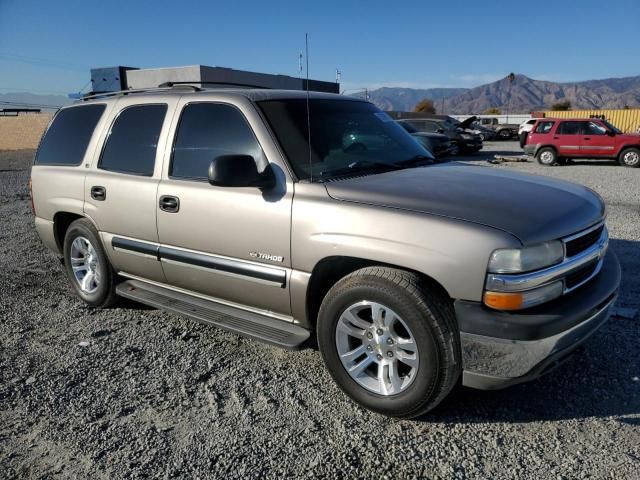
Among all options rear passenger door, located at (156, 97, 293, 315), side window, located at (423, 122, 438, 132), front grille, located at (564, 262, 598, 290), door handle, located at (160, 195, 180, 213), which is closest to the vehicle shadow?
front grille, located at (564, 262, 598, 290)

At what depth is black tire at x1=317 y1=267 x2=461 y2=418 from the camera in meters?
2.64

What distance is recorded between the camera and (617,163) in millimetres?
18516

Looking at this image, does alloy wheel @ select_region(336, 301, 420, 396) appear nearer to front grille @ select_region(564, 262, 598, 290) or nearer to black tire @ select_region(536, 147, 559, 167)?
front grille @ select_region(564, 262, 598, 290)

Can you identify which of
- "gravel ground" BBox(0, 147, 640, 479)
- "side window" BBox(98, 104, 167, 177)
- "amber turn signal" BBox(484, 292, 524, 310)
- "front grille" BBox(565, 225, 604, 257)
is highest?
"side window" BBox(98, 104, 167, 177)

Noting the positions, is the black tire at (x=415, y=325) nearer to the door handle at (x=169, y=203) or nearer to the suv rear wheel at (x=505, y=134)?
the door handle at (x=169, y=203)

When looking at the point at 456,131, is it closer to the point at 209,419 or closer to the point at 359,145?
the point at 359,145

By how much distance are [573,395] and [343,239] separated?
67.2 inches

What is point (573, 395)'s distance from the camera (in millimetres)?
3117

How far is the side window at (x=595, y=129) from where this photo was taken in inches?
720

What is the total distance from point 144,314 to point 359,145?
8.23ft

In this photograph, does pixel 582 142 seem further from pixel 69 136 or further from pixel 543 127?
pixel 69 136

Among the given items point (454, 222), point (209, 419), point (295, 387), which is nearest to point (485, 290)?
point (454, 222)

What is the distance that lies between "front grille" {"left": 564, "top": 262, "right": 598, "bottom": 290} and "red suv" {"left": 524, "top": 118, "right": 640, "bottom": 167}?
17.3m

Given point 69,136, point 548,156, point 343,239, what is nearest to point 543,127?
point 548,156
